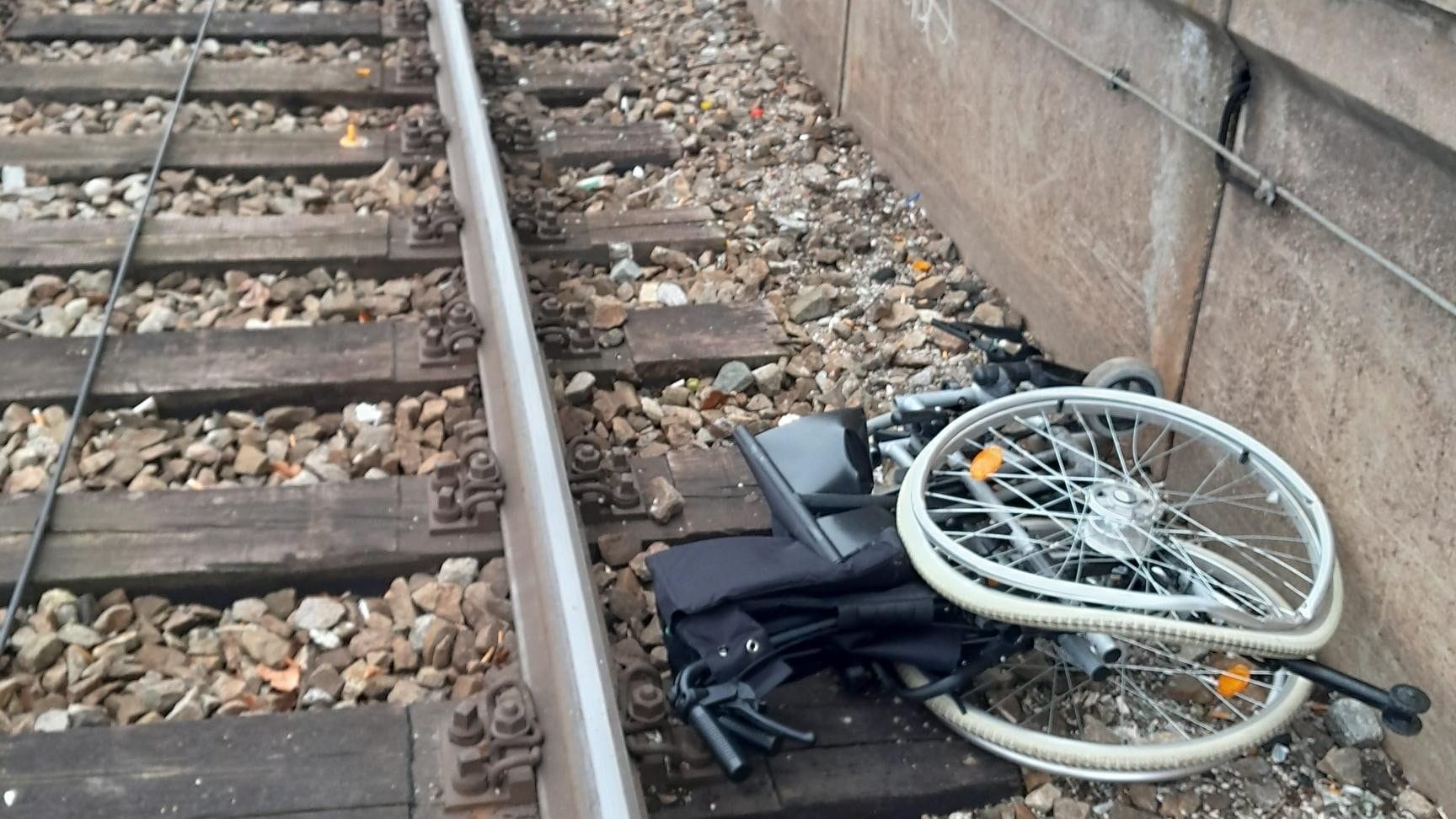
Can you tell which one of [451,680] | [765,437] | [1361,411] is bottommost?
[451,680]

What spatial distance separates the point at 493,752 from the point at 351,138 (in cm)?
316

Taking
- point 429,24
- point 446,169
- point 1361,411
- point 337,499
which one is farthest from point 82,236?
point 1361,411

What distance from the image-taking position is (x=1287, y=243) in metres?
2.93

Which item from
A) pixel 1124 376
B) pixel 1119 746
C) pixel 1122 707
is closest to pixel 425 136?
pixel 1124 376

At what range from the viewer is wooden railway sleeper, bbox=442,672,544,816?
2410 millimetres

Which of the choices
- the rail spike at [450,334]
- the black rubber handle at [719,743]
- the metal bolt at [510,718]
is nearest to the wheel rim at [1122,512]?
the black rubber handle at [719,743]

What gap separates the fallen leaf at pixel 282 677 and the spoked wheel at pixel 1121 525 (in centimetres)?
131

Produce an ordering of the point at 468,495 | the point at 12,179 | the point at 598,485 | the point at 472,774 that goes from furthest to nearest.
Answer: the point at 12,179, the point at 598,485, the point at 468,495, the point at 472,774

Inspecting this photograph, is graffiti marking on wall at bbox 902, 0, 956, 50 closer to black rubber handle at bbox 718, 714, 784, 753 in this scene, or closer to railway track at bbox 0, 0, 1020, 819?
railway track at bbox 0, 0, 1020, 819

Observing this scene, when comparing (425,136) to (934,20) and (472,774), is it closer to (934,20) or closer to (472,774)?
(934,20)

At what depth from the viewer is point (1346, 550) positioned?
9.26ft

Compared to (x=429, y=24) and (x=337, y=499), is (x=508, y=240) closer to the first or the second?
(x=337, y=499)

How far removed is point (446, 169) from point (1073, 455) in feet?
8.58

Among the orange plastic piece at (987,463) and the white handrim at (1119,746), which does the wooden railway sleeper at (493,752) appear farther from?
the orange plastic piece at (987,463)
